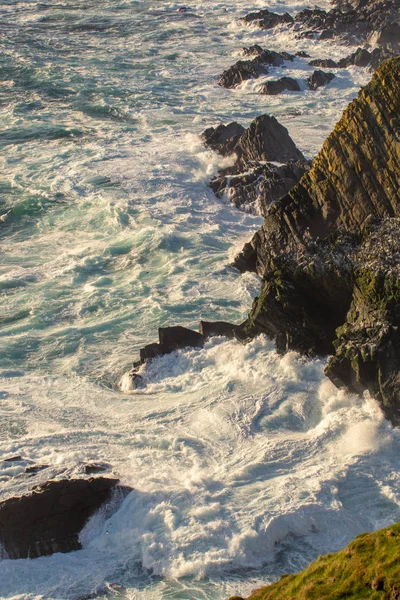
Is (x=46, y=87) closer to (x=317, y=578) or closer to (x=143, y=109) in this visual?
(x=143, y=109)

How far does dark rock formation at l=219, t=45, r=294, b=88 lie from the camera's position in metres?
64.1

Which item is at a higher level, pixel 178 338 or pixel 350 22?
pixel 350 22

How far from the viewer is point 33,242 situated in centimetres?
3919

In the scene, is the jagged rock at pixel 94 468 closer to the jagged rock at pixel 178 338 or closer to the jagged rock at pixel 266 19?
the jagged rock at pixel 178 338

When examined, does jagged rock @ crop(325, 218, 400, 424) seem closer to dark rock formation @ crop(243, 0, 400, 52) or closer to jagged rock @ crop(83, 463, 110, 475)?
jagged rock @ crop(83, 463, 110, 475)

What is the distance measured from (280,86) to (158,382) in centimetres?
4004

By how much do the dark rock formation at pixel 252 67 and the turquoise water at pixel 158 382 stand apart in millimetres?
5688

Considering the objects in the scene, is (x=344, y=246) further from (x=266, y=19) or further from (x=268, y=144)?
(x=266, y=19)

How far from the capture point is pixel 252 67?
213 ft

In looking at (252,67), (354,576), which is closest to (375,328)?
(354,576)

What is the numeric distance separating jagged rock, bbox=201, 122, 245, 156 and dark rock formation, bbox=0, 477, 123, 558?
29.4 meters


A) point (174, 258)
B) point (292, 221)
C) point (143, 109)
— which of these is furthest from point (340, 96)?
point (292, 221)

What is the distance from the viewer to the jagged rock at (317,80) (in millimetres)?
61938

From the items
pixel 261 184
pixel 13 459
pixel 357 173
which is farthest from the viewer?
pixel 261 184
